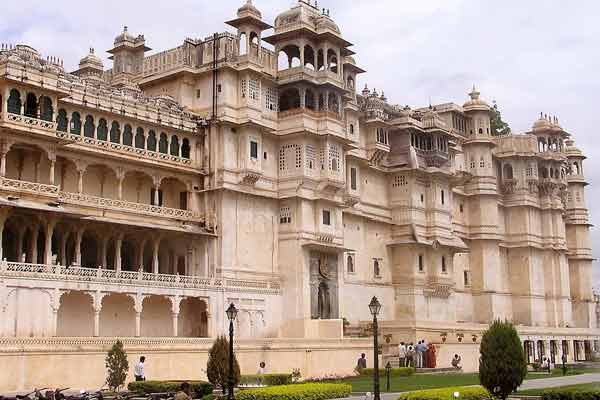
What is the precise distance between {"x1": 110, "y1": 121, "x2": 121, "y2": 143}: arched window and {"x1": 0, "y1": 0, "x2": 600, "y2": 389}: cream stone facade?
0.44 ft

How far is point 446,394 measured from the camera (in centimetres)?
2567

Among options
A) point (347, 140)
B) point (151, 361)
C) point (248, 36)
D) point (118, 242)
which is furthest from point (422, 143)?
point (151, 361)

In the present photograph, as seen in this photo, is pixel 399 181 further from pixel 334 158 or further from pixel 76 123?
pixel 76 123

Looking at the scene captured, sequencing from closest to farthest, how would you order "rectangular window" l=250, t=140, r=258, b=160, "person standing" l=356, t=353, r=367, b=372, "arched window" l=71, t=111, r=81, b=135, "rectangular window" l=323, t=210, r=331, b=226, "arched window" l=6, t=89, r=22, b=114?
"arched window" l=6, t=89, r=22, b=114, "arched window" l=71, t=111, r=81, b=135, "person standing" l=356, t=353, r=367, b=372, "rectangular window" l=250, t=140, r=258, b=160, "rectangular window" l=323, t=210, r=331, b=226

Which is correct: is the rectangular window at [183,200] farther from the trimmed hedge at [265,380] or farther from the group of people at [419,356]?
the trimmed hedge at [265,380]

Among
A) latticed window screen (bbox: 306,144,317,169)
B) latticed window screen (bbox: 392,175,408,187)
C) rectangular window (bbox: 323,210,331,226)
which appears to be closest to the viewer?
latticed window screen (bbox: 306,144,317,169)

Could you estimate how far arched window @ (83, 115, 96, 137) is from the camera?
4309 centimetres

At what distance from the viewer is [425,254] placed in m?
63.5

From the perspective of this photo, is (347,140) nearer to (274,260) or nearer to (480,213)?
(274,260)

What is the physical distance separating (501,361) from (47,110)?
25046 mm

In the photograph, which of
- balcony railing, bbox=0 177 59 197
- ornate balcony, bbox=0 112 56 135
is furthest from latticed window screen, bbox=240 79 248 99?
balcony railing, bbox=0 177 59 197

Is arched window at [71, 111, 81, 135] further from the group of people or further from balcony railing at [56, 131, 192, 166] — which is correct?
the group of people

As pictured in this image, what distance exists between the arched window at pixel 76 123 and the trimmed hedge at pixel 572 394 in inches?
1052

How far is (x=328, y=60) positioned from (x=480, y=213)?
26094mm
